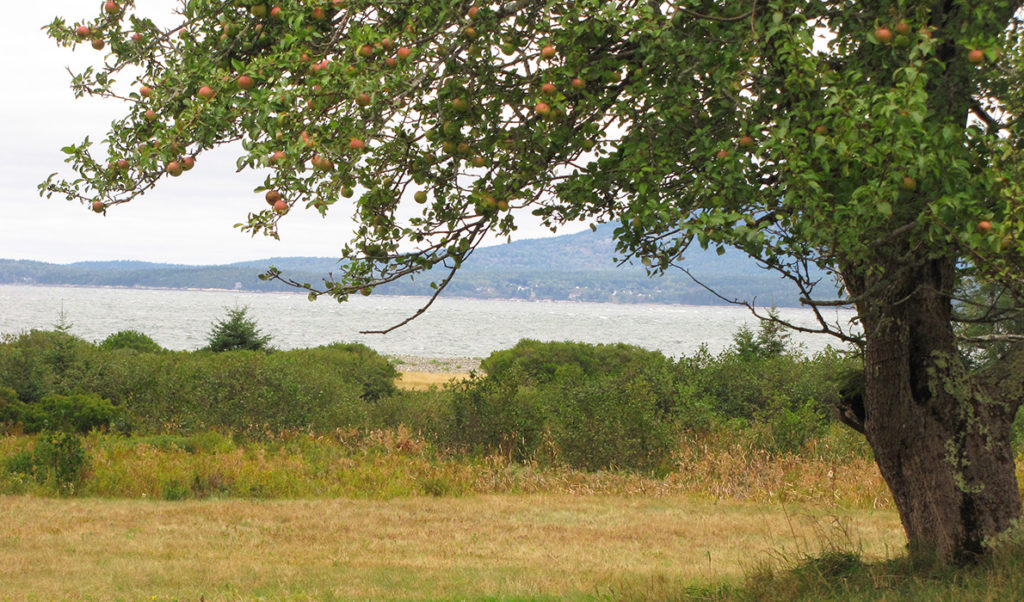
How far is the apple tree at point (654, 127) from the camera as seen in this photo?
3838 mm

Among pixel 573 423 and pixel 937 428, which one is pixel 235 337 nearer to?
pixel 573 423

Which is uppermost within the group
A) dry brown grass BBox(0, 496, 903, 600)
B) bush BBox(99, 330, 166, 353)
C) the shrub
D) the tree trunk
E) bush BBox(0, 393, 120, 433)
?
the tree trunk

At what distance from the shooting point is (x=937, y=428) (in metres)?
5.96

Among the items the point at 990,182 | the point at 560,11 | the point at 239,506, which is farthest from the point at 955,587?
the point at 239,506

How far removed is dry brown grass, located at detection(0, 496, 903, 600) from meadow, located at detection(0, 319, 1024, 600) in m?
0.05

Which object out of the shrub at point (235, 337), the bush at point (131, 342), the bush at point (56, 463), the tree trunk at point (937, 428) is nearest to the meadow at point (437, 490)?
the bush at point (56, 463)

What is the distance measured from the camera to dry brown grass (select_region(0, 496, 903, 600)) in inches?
311

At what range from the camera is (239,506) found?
1193 cm

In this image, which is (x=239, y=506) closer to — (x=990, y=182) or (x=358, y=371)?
(x=990, y=182)

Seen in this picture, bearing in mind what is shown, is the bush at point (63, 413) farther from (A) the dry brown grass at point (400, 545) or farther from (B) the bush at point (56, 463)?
(A) the dry brown grass at point (400, 545)

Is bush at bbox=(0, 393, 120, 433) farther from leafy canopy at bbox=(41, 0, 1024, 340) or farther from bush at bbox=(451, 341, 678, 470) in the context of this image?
leafy canopy at bbox=(41, 0, 1024, 340)

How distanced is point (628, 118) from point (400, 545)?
22.4 feet

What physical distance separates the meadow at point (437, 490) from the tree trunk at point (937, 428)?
27 cm

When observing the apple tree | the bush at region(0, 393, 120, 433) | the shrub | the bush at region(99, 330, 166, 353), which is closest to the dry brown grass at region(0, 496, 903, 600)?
the apple tree
